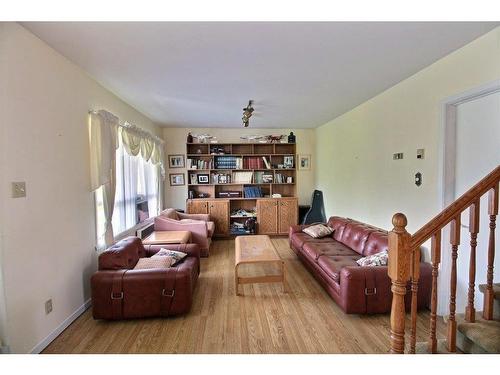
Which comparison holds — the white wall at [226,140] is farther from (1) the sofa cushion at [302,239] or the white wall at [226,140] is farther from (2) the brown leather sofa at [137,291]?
(2) the brown leather sofa at [137,291]

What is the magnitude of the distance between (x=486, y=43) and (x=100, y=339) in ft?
12.7

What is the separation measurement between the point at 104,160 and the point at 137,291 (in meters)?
1.45

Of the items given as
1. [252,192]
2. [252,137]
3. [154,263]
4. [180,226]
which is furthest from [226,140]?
[154,263]

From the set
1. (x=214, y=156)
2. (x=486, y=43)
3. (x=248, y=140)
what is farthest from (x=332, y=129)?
(x=486, y=43)

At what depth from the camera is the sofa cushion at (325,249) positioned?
10.8 feet

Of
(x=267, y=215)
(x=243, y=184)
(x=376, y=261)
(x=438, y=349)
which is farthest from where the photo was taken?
(x=243, y=184)

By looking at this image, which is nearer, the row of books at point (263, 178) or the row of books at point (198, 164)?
the row of books at point (198, 164)

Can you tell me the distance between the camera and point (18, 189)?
181cm

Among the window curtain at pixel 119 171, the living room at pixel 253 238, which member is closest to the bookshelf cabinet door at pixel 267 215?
the living room at pixel 253 238

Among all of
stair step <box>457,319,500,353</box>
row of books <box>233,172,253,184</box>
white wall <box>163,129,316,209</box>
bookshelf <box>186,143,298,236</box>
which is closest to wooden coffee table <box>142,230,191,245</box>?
bookshelf <box>186,143,298,236</box>

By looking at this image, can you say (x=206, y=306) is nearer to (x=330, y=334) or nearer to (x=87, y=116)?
(x=330, y=334)

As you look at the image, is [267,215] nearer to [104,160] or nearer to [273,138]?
[273,138]

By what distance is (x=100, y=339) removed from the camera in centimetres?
217

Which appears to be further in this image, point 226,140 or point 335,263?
point 226,140
